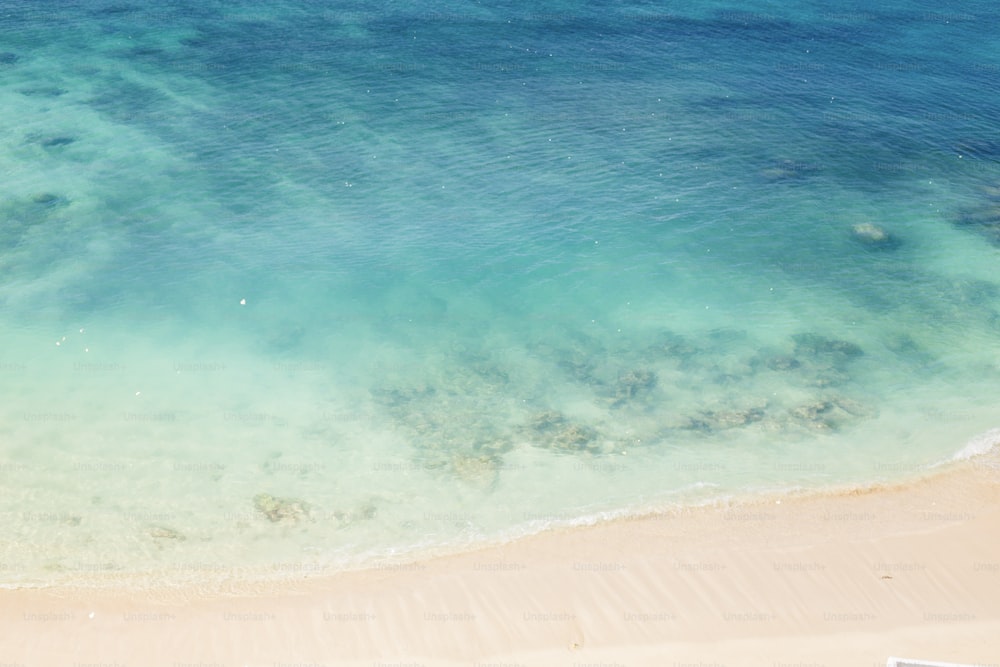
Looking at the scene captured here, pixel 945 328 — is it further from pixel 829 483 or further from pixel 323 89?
pixel 323 89

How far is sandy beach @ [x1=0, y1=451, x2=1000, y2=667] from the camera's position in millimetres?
21312

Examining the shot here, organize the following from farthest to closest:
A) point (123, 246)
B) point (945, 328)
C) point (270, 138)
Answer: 1. point (270, 138)
2. point (123, 246)
3. point (945, 328)

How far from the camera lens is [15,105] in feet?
150

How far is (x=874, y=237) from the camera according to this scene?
38188 mm

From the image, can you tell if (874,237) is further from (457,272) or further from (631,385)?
(457,272)

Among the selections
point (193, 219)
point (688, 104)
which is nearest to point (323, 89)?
point (193, 219)

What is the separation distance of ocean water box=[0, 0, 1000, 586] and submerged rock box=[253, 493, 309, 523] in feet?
0.26

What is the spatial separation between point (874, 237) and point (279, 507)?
2777cm

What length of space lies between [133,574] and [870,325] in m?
26.8

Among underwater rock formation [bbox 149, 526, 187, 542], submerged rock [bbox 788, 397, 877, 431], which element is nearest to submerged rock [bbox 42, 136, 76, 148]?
underwater rock formation [bbox 149, 526, 187, 542]

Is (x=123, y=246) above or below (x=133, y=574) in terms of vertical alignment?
above

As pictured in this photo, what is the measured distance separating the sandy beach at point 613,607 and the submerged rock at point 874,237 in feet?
51.5

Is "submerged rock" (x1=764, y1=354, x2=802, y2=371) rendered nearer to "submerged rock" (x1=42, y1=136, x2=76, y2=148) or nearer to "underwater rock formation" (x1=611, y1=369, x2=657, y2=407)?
"underwater rock formation" (x1=611, y1=369, x2=657, y2=407)

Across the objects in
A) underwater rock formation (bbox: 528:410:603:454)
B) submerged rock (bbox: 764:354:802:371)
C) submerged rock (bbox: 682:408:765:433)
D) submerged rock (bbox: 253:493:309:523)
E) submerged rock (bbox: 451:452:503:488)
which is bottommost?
submerged rock (bbox: 253:493:309:523)
